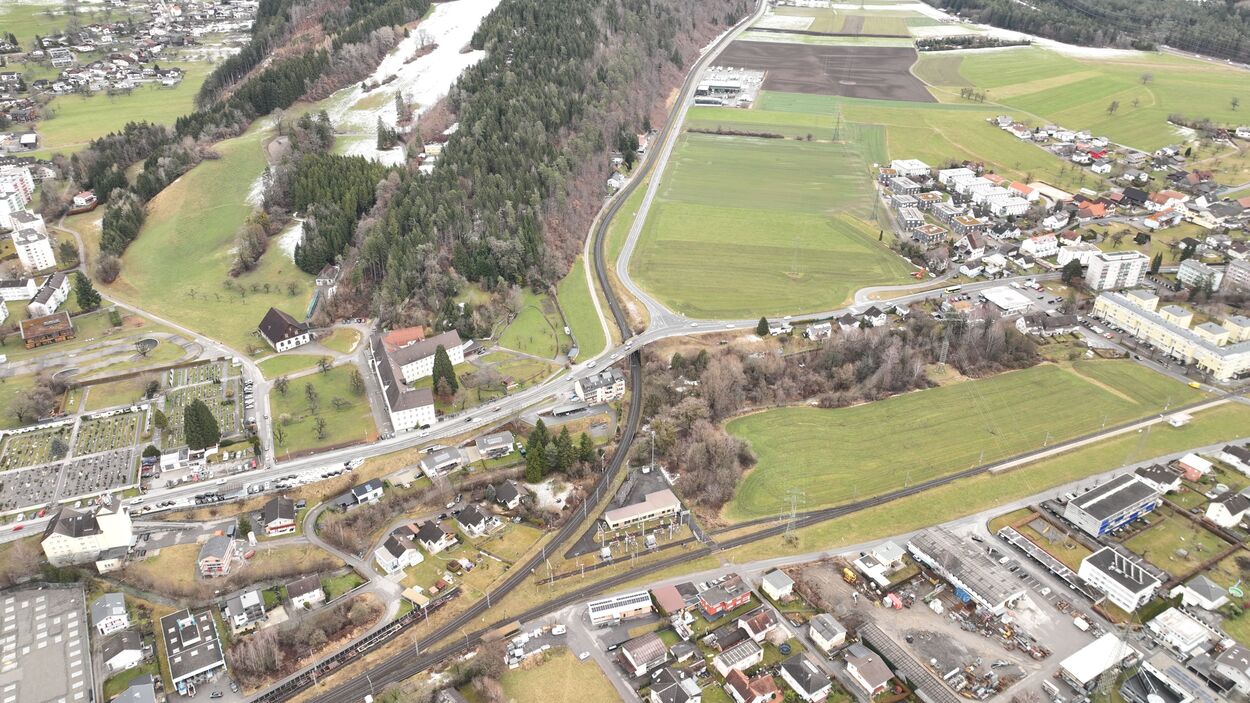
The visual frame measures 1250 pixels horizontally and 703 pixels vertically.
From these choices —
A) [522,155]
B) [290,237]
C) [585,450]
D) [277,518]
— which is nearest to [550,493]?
[585,450]

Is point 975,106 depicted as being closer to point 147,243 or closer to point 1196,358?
point 1196,358

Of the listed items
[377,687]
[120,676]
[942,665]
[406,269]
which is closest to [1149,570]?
[942,665]

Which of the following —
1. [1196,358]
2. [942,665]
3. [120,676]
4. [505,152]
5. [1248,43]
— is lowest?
[120,676]

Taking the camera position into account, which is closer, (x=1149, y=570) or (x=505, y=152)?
(x=1149, y=570)

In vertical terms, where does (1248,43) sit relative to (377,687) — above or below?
above

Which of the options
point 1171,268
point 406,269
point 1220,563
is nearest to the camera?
A: point 1220,563

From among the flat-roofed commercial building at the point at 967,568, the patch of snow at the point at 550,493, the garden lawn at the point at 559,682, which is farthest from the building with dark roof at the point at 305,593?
the flat-roofed commercial building at the point at 967,568

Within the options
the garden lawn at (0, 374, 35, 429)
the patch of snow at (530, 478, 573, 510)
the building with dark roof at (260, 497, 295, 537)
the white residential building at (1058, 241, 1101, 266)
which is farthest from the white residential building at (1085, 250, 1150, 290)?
the garden lawn at (0, 374, 35, 429)

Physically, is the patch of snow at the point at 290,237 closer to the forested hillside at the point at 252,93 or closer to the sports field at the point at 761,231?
the forested hillside at the point at 252,93

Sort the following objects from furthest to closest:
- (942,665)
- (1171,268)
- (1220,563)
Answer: (1171,268) → (1220,563) → (942,665)
